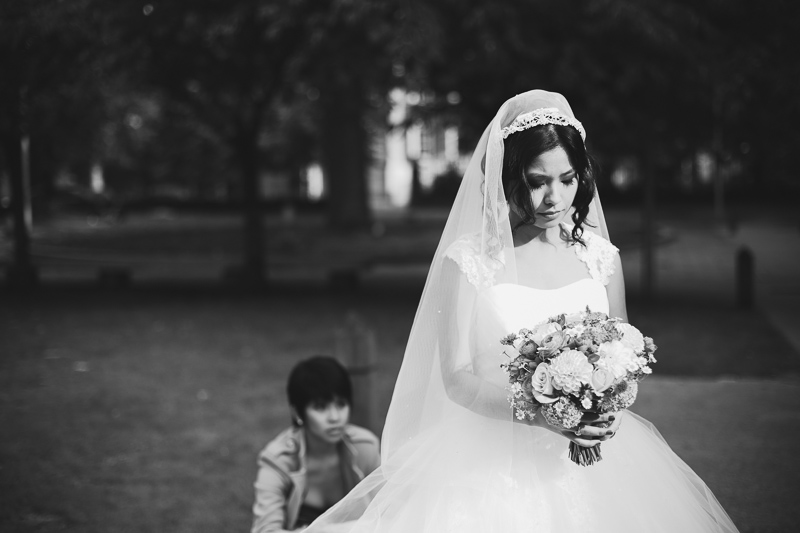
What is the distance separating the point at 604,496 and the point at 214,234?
27582 millimetres

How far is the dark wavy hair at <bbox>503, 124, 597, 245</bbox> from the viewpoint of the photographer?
2.82 metres

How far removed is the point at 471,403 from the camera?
2.84 meters

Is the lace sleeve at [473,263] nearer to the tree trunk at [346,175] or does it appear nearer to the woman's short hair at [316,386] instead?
the woman's short hair at [316,386]

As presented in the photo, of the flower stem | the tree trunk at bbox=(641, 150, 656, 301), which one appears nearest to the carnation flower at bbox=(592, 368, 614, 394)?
the flower stem

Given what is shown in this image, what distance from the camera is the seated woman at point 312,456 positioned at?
159 inches

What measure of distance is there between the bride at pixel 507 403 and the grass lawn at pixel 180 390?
2.58 meters

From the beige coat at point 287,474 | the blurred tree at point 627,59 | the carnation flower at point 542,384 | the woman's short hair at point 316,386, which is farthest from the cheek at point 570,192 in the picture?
the blurred tree at point 627,59

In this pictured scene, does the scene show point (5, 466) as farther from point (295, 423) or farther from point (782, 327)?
point (782, 327)

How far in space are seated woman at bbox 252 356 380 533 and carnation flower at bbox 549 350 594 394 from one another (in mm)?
1847

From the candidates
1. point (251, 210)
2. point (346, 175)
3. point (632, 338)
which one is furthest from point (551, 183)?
point (346, 175)

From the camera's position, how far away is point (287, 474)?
13.3ft

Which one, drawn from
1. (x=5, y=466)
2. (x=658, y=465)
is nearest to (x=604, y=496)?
(x=658, y=465)

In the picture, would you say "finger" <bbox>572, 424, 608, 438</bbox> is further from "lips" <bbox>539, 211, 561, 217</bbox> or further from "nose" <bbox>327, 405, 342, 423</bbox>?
→ "nose" <bbox>327, 405, 342, 423</bbox>

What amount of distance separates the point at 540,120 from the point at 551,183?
9.5 inches
